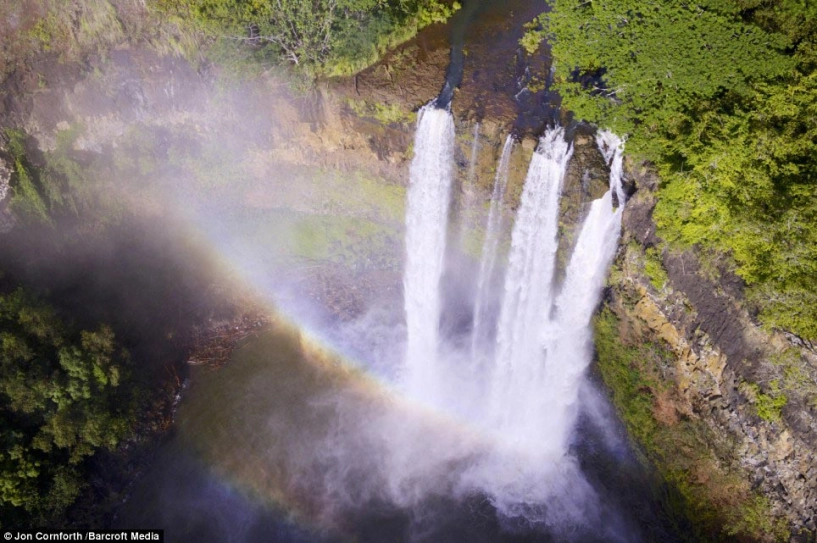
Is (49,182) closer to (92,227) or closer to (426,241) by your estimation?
(92,227)

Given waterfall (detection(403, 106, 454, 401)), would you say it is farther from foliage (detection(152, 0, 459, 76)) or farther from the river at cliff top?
foliage (detection(152, 0, 459, 76))

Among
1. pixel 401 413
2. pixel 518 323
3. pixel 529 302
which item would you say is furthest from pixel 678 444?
pixel 401 413

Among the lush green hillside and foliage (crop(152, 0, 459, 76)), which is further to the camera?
the lush green hillside

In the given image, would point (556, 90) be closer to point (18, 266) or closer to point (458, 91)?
point (458, 91)

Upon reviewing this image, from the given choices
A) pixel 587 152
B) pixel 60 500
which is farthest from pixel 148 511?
pixel 587 152

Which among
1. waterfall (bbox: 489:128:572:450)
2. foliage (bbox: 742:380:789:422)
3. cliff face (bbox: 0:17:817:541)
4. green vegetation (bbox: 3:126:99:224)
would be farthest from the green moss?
foliage (bbox: 742:380:789:422)

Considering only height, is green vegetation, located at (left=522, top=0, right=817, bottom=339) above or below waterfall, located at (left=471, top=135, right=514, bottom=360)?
above

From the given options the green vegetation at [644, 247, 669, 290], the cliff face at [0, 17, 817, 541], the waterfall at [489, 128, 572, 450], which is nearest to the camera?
the cliff face at [0, 17, 817, 541]
